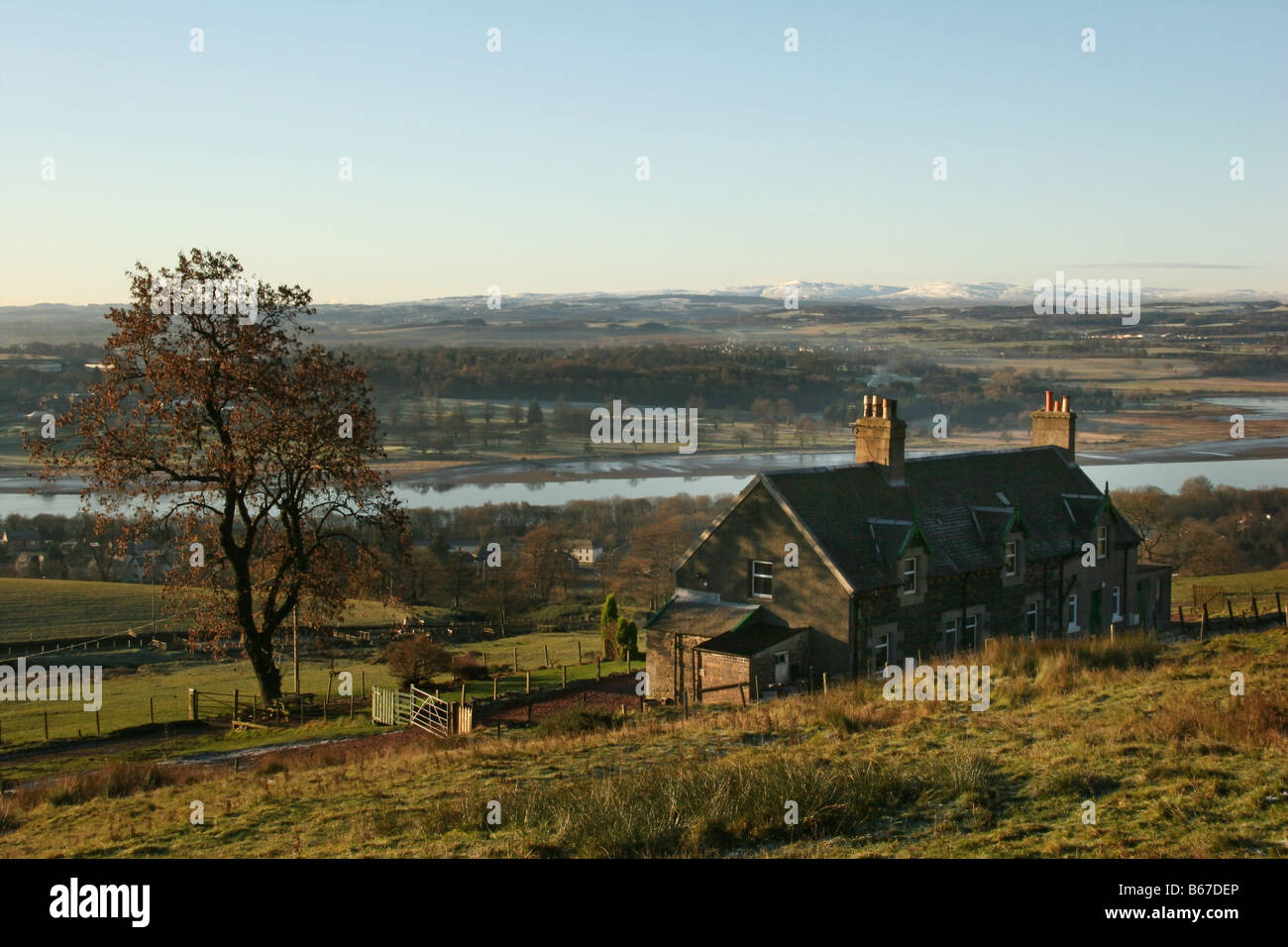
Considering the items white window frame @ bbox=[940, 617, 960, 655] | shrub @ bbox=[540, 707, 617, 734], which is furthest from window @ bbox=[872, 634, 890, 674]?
shrub @ bbox=[540, 707, 617, 734]

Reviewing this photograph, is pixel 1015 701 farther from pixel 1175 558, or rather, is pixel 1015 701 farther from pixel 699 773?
pixel 1175 558

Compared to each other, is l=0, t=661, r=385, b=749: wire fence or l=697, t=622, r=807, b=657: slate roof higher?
l=697, t=622, r=807, b=657: slate roof

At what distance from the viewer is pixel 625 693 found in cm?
3253

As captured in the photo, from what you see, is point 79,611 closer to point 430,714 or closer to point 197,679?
point 197,679

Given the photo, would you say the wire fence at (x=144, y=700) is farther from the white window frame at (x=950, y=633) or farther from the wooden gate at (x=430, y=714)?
the white window frame at (x=950, y=633)

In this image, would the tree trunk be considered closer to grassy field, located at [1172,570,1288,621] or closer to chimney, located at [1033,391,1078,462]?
chimney, located at [1033,391,1078,462]

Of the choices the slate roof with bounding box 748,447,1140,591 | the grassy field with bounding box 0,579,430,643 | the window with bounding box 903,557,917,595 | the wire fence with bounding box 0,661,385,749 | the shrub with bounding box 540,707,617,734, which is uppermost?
the slate roof with bounding box 748,447,1140,591

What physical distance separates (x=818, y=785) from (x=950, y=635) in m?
19.9

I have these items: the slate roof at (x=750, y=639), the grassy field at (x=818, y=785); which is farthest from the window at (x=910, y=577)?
the grassy field at (x=818, y=785)

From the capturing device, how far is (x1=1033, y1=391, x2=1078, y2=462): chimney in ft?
135

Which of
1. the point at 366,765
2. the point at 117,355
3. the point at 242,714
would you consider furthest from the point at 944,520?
the point at 117,355

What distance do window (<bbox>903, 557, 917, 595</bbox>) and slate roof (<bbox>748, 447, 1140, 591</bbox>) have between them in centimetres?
47
